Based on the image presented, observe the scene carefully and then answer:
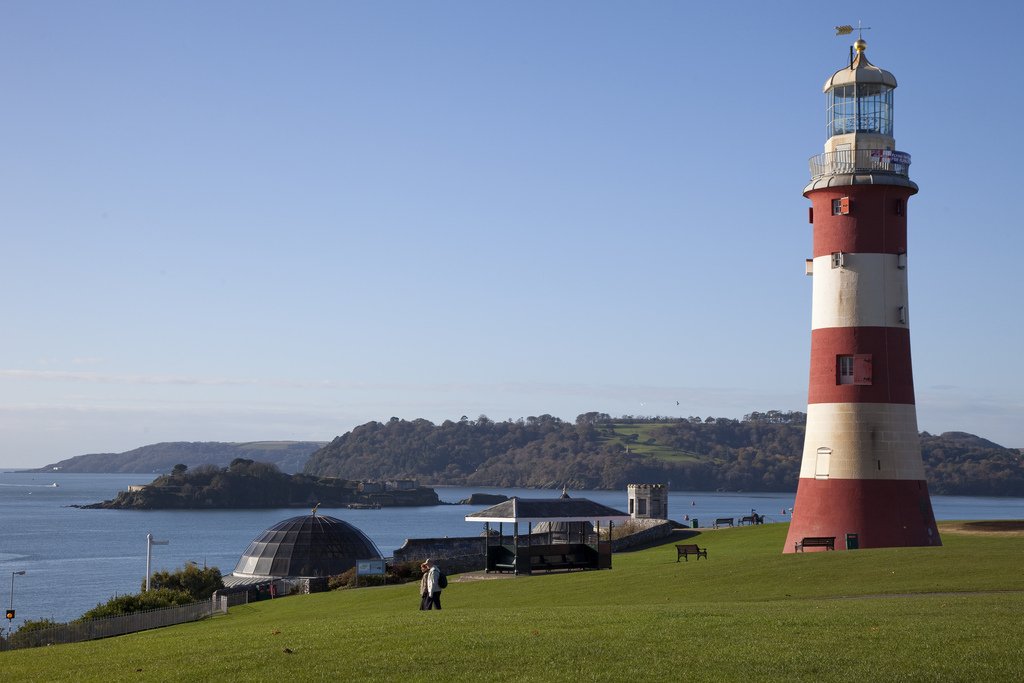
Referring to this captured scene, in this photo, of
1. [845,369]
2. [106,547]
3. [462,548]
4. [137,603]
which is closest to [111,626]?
[137,603]

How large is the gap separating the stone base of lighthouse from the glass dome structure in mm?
25855

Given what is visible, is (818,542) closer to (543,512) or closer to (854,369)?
(854,369)

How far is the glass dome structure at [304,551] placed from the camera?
163 feet

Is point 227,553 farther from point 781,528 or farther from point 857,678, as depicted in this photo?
point 857,678

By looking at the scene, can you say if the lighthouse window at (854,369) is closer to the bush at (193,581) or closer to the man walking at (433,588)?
the man walking at (433,588)

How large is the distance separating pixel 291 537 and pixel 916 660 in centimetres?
4121

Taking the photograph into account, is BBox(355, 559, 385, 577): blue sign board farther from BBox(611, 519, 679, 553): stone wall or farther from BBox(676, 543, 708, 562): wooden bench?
BBox(611, 519, 679, 553): stone wall

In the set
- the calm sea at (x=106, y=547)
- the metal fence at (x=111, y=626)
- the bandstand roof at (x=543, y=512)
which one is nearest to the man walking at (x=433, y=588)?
the metal fence at (x=111, y=626)

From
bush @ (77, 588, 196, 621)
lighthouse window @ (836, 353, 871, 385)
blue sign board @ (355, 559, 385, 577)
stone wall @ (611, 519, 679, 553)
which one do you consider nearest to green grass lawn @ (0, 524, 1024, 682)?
lighthouse window @ (836, 353, 871, 385)

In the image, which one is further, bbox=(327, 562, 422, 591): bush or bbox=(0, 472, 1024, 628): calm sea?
bbox=(0, 472, 1024, 628): calm sea

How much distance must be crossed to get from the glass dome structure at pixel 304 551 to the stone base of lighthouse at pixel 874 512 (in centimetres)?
2585

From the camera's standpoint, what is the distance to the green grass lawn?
12.8 meters

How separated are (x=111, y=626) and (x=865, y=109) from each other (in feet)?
81.4

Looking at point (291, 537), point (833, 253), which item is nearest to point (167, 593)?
point (291, 537)
